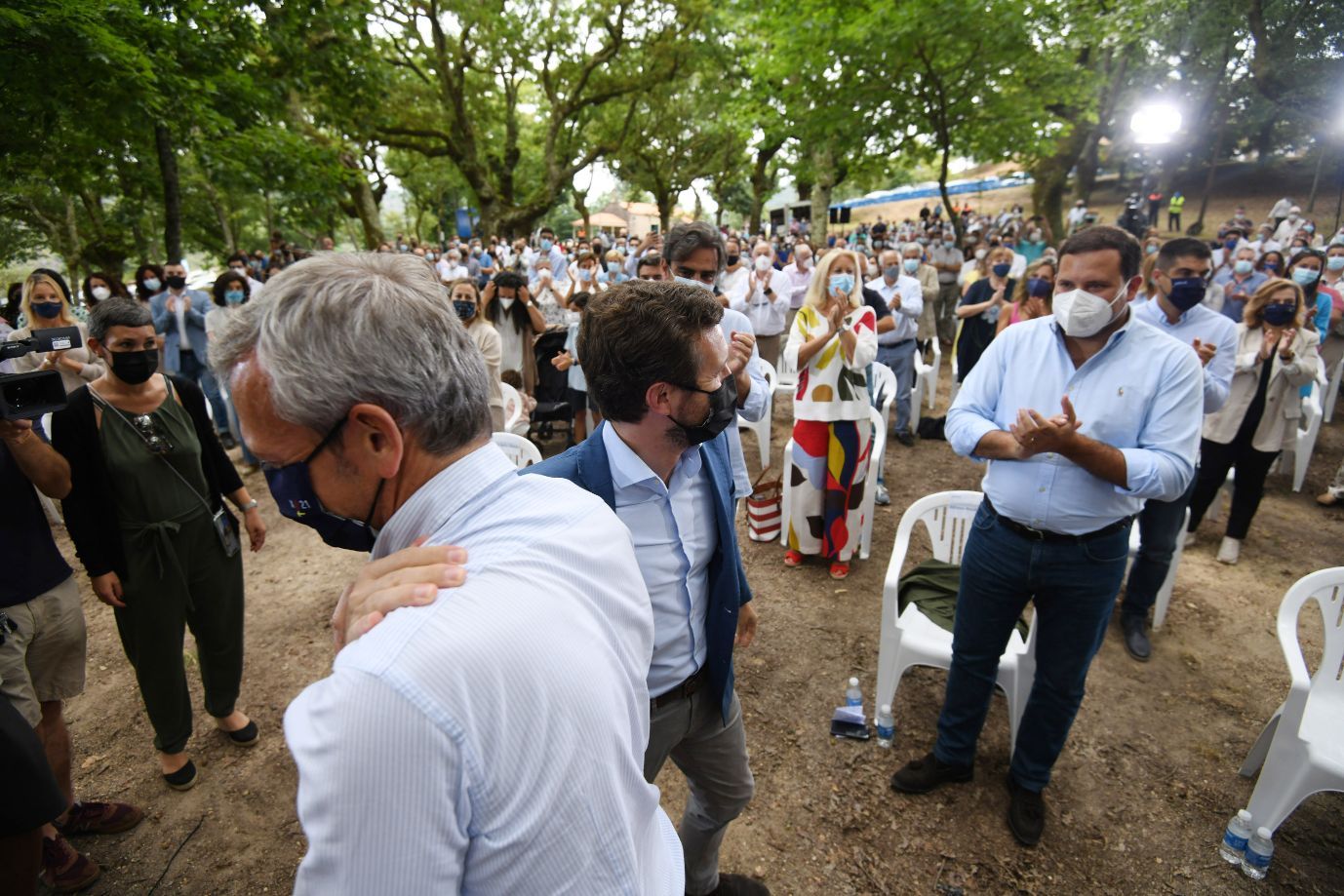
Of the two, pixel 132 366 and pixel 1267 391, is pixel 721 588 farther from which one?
pixel 1267 391

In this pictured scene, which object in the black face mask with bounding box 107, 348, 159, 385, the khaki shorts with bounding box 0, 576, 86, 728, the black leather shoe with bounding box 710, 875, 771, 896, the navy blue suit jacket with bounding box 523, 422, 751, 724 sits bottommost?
the black leather shoe with bounding box 710, 875, 771, 896

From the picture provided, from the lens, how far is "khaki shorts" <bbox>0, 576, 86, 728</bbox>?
2266 millimetres

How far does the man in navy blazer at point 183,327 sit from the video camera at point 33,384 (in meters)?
5.51

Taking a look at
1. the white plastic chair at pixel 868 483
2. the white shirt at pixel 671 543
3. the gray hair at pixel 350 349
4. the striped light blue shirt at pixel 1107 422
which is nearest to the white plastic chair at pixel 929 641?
the striped light blue shirt at pixel 1107 422

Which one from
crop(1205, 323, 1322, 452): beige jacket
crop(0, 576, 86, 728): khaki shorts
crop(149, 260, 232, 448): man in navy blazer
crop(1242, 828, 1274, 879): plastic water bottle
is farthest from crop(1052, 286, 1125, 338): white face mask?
crop(149, 260, 232, 448): man in navy blazer

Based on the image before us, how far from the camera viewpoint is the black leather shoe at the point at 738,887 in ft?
7.61

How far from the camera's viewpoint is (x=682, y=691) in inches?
76.4

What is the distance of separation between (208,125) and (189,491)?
20.1ft

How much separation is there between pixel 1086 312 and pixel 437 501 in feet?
7.48

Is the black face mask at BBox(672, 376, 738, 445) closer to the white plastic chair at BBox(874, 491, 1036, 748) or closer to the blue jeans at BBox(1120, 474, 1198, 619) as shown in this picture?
the white plastic chair at BBox(874, 491, 1036, 748)

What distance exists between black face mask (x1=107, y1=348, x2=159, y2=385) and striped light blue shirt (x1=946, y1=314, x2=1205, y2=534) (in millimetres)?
3189

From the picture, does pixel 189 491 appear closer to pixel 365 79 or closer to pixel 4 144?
pixel 4 144

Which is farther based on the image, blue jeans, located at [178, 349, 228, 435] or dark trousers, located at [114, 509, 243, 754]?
blue jeans, located at [178, 349, 228, 435]

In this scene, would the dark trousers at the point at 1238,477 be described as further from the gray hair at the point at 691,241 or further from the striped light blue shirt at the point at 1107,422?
the gray hair at the point at 691,241
